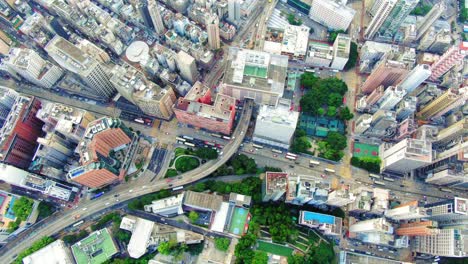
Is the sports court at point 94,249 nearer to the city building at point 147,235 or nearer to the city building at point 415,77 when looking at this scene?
the city building at point 147,235

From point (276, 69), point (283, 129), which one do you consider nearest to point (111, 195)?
point (283, 129)

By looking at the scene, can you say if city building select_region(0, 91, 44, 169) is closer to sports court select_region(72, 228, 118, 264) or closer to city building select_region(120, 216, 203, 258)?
sports court select_region(72, 228, 118, 264)

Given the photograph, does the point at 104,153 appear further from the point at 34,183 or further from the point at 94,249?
the point at 94,249

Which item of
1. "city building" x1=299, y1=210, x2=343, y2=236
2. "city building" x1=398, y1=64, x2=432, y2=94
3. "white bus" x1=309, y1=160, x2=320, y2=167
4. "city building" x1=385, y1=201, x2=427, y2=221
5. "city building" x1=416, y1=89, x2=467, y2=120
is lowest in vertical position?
"city building" x1=299, y1=210, x2=343, y2=236

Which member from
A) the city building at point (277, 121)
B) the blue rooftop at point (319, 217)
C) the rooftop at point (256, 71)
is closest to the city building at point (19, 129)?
the rooftop at point (256, 71)

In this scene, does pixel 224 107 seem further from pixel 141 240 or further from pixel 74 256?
pixel 74 256

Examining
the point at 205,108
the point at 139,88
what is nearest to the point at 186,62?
the point at 139,88

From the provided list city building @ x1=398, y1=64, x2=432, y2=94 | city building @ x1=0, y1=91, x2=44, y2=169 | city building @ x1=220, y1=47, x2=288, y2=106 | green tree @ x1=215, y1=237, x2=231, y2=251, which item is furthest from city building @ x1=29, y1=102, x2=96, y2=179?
city building @ x1=398, y1=64, x2=432, y2=94
